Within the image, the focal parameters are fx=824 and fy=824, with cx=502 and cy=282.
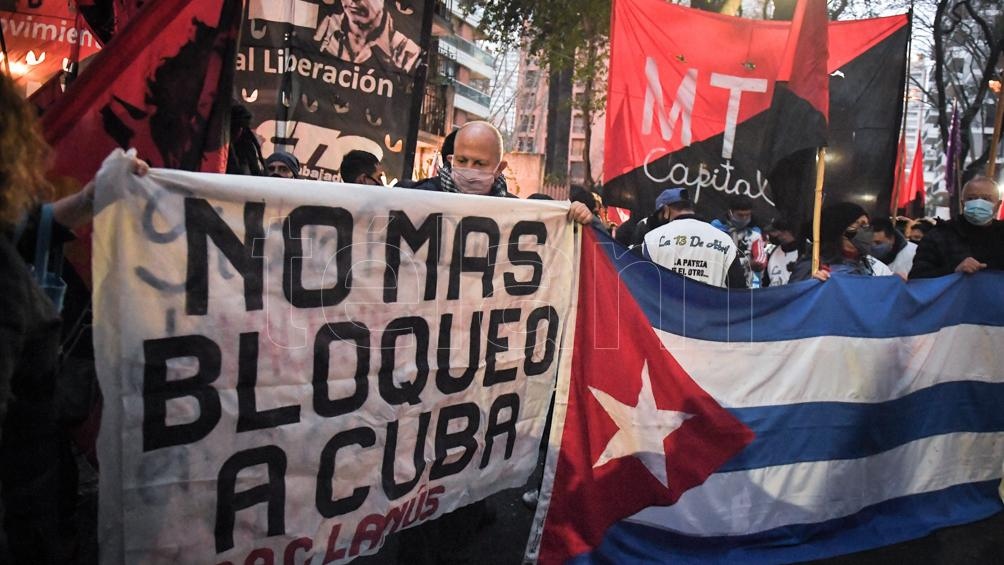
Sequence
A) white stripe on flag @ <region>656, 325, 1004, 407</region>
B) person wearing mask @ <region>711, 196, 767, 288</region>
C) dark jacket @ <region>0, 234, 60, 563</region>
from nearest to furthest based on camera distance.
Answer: dark jacket @ <region>0, 234, 60, 563</region>, white stripe on flag @ <region>656, 325, 1004, 407</region>, person wearing mask @ <region>711, 196, 767, 288</region>

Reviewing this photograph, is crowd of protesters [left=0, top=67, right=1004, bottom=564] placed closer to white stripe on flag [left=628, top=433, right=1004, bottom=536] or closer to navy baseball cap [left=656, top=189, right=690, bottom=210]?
navy baseball cap [left=656, top=189, right=690, bottom=210]

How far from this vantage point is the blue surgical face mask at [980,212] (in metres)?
5.64

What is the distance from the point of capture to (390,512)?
3.13 metres

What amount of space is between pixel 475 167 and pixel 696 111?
195 centimetres

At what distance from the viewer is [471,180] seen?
12.4 ft

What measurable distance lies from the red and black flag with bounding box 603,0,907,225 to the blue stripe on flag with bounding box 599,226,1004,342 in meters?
0.71

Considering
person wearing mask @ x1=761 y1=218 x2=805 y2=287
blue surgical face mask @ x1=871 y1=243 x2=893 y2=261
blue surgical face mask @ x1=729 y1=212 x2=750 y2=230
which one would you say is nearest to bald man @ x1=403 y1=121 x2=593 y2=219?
blue surgical face mask @ x1=729 y1=212 x2=750 y2=230

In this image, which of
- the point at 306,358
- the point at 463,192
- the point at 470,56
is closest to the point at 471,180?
the point at 463,192

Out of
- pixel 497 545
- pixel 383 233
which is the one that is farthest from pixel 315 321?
pixel 497 545

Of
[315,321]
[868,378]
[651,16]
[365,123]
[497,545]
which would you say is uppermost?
[651,16]

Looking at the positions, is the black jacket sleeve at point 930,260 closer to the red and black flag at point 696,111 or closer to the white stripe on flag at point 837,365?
the white stripe on flag at point 837,365

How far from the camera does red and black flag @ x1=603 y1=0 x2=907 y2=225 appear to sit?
16.6 feet

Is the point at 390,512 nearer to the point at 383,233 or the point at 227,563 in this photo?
the point at 227,563

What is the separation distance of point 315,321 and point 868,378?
3216 millimetres
